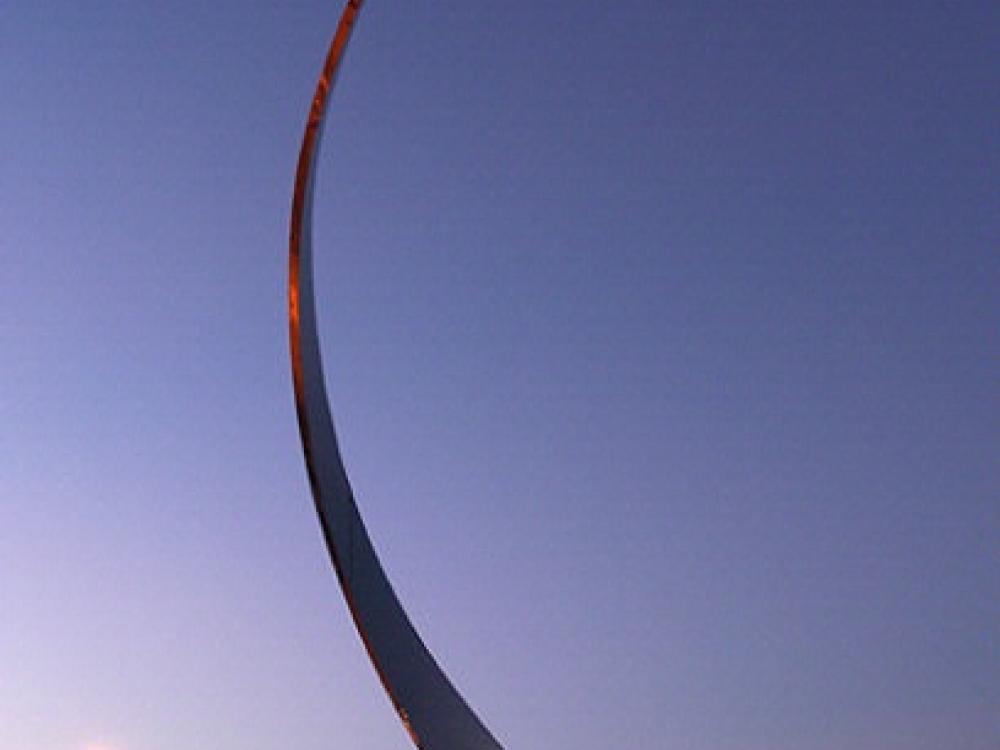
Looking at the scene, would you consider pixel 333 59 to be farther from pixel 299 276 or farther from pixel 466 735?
pixel 466 735

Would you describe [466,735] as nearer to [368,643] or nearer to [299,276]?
[368,643]

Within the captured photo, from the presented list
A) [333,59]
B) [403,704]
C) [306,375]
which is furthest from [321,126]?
[403,704]

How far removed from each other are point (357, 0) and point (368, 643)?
15.8ft

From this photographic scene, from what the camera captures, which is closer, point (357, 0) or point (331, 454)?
point (357, 0)

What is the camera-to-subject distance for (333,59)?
14688mm

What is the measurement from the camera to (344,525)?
607 inches

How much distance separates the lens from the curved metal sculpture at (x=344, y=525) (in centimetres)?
1501

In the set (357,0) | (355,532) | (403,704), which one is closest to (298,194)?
(357,0)

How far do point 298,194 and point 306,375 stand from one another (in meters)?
1.39

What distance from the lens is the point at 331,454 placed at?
15.7 metres

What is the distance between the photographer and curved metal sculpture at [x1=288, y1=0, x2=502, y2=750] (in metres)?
15.0

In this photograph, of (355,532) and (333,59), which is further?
(355,532)

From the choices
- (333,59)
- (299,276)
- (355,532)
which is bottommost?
(355,532)

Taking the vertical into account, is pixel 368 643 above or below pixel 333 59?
below
